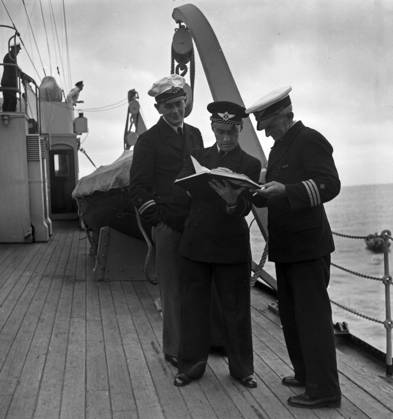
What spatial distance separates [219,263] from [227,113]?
2.60 feet

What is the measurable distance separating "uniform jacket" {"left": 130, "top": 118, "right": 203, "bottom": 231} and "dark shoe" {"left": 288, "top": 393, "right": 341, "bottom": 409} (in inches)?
45.2

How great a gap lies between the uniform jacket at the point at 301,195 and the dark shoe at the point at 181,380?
84cm

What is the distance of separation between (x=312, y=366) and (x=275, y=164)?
1003 mm

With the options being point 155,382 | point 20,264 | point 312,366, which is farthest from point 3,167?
point 312,366

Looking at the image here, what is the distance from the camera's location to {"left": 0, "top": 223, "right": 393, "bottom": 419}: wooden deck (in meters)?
2.84

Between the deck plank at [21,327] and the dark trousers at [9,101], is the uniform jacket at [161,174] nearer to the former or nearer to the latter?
the deck plank at [21,327]

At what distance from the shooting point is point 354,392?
3.07 m

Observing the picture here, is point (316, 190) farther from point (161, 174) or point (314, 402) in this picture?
point (161, 174)

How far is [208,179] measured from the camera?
9.36 feet

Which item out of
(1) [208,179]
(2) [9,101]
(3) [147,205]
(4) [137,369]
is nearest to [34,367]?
(4) [137,369]

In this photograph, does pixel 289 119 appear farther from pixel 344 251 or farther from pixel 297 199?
pixel 344 251

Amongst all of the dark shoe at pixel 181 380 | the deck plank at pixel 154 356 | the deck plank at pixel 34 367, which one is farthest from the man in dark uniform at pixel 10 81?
the dark shoe at pixel 181 380

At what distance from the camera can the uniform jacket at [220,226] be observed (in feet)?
10.2

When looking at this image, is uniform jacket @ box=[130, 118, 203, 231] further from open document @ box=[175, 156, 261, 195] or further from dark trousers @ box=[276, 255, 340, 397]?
dark trousers @ box=[276, 255, 340, 397]
